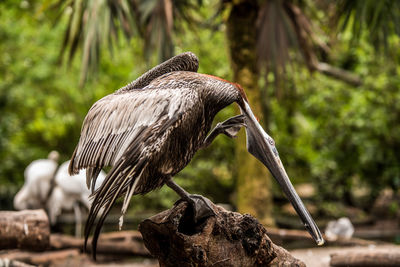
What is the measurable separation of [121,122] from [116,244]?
3.90 m

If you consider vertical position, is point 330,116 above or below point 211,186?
above

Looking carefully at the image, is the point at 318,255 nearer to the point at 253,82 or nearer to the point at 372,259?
the point at 372,259

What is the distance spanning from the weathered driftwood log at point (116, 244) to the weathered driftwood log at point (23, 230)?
7.92 ft

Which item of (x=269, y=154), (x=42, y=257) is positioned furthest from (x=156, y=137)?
(x=42, y=257)

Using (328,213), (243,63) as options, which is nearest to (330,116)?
(328,213)

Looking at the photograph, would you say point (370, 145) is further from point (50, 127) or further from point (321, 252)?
point (50, 127)

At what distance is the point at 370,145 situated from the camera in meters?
9.98

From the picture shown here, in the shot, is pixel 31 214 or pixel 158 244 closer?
pixel 158 244

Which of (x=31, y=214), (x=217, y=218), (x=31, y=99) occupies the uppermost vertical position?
(x=217, y=218)

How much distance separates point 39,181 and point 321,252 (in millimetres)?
5087

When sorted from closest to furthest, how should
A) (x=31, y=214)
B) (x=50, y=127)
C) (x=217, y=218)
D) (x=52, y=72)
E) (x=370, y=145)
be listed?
(x=217, y=218) → (x=31, y=214) → (x=370, y=145) → (x=52, y=72) → (x=50, y=127)

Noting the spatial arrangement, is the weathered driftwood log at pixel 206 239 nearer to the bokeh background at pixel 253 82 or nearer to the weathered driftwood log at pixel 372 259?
the weathered driftwood log at pixel 372 259

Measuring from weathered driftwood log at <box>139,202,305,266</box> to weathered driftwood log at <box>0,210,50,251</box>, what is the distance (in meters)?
1.10

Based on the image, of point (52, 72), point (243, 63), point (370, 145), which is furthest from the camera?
point (52, 72)
